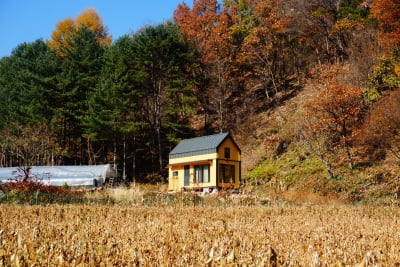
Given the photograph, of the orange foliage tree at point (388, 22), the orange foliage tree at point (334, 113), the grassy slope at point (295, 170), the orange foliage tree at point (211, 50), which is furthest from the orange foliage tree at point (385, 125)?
the orange foliage tree at point (211, 50)

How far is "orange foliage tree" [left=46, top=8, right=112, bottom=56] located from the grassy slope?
84.7 ft

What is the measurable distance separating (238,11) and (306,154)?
21931 millimetres

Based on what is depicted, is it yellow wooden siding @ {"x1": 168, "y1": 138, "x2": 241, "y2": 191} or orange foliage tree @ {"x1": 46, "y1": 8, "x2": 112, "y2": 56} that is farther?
orange foliage tree @ {"x1": 46, "y1": 8, "x2": 112, "y2": 56}

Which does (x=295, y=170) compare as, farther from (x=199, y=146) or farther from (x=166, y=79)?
(x=166, y=79)

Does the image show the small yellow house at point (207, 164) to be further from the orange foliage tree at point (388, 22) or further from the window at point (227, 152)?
the orange foliage tree at point (388, 22)

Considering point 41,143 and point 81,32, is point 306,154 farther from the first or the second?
point 81,32

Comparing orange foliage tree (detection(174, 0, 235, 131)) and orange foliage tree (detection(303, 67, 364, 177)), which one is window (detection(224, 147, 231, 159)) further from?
orange foliage tree (detection(174, 0, 235, 131))

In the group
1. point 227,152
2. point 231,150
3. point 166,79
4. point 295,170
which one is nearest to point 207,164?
point 227,152

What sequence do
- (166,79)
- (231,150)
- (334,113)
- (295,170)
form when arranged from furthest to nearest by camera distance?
(166,79) < (231,150) < (295,170) < (334,113)

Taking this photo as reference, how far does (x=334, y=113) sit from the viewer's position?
2648 cm

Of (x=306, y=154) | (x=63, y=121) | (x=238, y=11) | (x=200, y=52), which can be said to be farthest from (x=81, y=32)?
(x=306, y=154)

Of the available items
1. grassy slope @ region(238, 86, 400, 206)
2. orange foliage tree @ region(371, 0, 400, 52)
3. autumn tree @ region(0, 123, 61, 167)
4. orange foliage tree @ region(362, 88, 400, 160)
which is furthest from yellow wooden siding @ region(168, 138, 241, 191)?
orange foliage tree @ region(371, 0, 400, 52)

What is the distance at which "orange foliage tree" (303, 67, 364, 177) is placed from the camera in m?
26.0

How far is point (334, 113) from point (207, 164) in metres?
10.2
